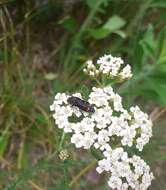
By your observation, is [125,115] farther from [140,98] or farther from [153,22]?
[153,22]

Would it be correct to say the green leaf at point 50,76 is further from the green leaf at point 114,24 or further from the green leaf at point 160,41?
the green leaf at point 160,41

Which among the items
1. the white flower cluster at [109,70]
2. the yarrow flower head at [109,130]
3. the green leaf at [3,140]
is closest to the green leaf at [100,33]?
the green leaf at [3,140]

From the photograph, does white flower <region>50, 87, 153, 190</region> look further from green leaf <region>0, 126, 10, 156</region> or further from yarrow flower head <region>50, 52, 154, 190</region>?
green leaf <region>0, 126, 10, 156</region>

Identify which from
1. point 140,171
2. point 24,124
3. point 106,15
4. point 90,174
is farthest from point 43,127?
point 140,171

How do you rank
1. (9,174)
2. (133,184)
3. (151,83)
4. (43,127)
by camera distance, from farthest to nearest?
(43,127)
(151,83)
(9,174)
(133,184)

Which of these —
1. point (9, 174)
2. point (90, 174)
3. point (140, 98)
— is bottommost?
point (9, 174)
